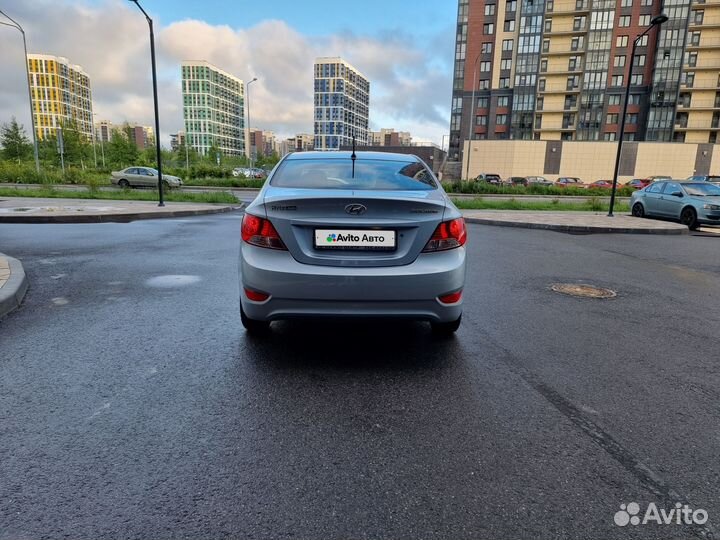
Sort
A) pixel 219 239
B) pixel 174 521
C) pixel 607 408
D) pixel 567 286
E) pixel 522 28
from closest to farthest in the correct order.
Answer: pixel 174 521, pixel 607 408, pixel 567 286, pixel 219 239, pixel 522 28

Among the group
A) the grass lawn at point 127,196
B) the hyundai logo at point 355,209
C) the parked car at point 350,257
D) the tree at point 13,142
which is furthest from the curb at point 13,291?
the tree at point 13,142

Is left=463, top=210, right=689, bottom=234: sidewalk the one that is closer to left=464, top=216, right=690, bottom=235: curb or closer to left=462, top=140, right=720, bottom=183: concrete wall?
left=464, top=216, right=690, bottom=235: curb

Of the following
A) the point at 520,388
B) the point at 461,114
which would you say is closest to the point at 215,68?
the point at 461,114

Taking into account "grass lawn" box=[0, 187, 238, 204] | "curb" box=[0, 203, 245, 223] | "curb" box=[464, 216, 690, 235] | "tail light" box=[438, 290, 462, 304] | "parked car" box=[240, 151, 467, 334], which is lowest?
"curb" box=[464, 216, 690, 235]

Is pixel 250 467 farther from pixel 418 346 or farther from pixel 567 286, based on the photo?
pixel 567 286

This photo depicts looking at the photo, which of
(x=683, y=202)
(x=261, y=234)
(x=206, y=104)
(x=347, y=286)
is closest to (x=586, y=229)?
(x=683, y=202)

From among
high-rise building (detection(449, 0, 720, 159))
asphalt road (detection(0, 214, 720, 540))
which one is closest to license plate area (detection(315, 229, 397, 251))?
asphalt road (detection(0, 214, 720, 540))

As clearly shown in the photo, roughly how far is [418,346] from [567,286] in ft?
11.8

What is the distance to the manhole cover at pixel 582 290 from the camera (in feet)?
20.6

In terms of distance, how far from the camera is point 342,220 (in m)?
3.49

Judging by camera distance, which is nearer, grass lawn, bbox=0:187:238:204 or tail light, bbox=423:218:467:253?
tail light, bbox=423:218:467:253

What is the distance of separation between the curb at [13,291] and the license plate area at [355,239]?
12.0 feet

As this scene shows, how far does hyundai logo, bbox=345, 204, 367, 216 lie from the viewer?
3.50 m

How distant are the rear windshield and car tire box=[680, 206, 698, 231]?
15.4 meters
